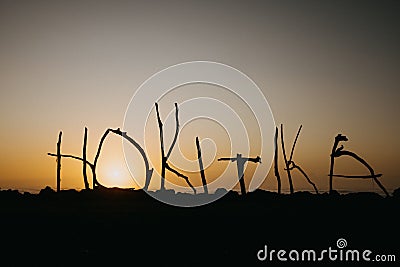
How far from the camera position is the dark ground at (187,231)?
13.1 meters

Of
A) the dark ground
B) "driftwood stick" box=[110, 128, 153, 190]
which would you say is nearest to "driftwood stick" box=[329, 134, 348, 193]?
the dark ground

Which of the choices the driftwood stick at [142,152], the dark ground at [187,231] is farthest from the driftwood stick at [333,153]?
the driftwood stick at [142,152]

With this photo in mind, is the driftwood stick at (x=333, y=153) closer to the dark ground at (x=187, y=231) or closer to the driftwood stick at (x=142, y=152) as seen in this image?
the dark ground at (x=187, y=231)

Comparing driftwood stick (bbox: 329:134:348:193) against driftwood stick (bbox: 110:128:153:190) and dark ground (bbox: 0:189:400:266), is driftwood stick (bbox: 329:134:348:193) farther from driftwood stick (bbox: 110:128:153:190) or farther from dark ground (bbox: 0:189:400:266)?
driftwood stick (bbox: 110:128:153:190)

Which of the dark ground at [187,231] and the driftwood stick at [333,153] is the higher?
the driftwood stick at [333,153]

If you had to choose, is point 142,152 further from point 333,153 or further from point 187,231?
point 187,231

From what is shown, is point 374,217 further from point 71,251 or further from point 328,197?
point 71,251

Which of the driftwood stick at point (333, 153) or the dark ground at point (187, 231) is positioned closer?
the dark ground at point (187, 231)

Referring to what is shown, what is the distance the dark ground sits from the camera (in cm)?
1315

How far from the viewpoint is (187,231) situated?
50.5 ft

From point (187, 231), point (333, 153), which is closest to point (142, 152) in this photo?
point (333, 153)

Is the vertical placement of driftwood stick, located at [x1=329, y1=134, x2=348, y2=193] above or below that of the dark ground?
above

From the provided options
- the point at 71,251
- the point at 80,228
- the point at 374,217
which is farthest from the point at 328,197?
the point at 71,251

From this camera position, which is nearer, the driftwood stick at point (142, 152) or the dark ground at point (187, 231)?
the dark ground at point (187, 231)
